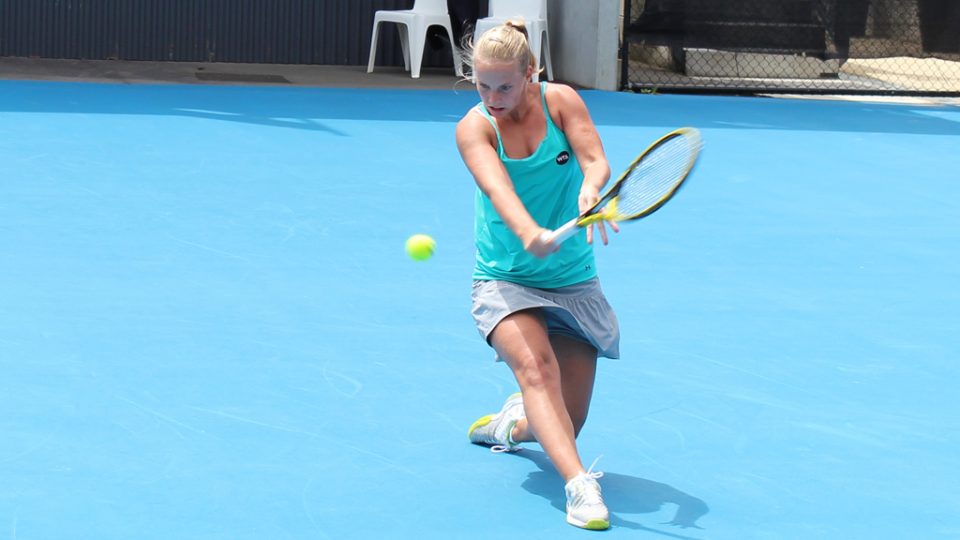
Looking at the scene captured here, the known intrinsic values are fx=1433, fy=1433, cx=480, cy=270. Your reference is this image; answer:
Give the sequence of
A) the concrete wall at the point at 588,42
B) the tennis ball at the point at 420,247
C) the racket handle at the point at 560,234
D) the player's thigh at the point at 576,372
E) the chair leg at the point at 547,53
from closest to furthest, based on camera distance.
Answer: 1. the racket handle at the point at 560,234
2. the player's thigh at the point at 576,372
3. the tennis ball at the point at 420,247
4. the concrete wall at the point at 588,42
5. the chair leg at the point at 547,53

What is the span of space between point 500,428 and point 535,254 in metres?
0.72

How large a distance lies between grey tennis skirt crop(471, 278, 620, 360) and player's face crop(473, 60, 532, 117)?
472mm

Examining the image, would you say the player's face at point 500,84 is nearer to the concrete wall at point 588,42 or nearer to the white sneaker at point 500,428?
the white sneaker at point 500,428

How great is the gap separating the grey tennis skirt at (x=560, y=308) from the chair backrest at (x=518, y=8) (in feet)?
31.5

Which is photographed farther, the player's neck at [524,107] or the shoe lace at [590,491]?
the player's neck at [524,107]

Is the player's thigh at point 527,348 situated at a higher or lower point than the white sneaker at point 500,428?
higher

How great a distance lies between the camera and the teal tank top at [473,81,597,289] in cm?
380

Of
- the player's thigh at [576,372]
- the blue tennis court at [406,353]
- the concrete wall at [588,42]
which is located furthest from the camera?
the concrete wall at [588,42]

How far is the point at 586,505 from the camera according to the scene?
3.53 metres

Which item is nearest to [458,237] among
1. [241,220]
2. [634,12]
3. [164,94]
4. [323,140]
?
[241,220]

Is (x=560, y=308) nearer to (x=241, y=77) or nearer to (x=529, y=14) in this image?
(x=529, y=14)

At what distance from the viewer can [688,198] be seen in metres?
8.10

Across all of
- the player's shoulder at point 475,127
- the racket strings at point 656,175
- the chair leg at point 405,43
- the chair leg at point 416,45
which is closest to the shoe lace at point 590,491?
the racket strings at point 656,175

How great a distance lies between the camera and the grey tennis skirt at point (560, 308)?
376 centimetres
